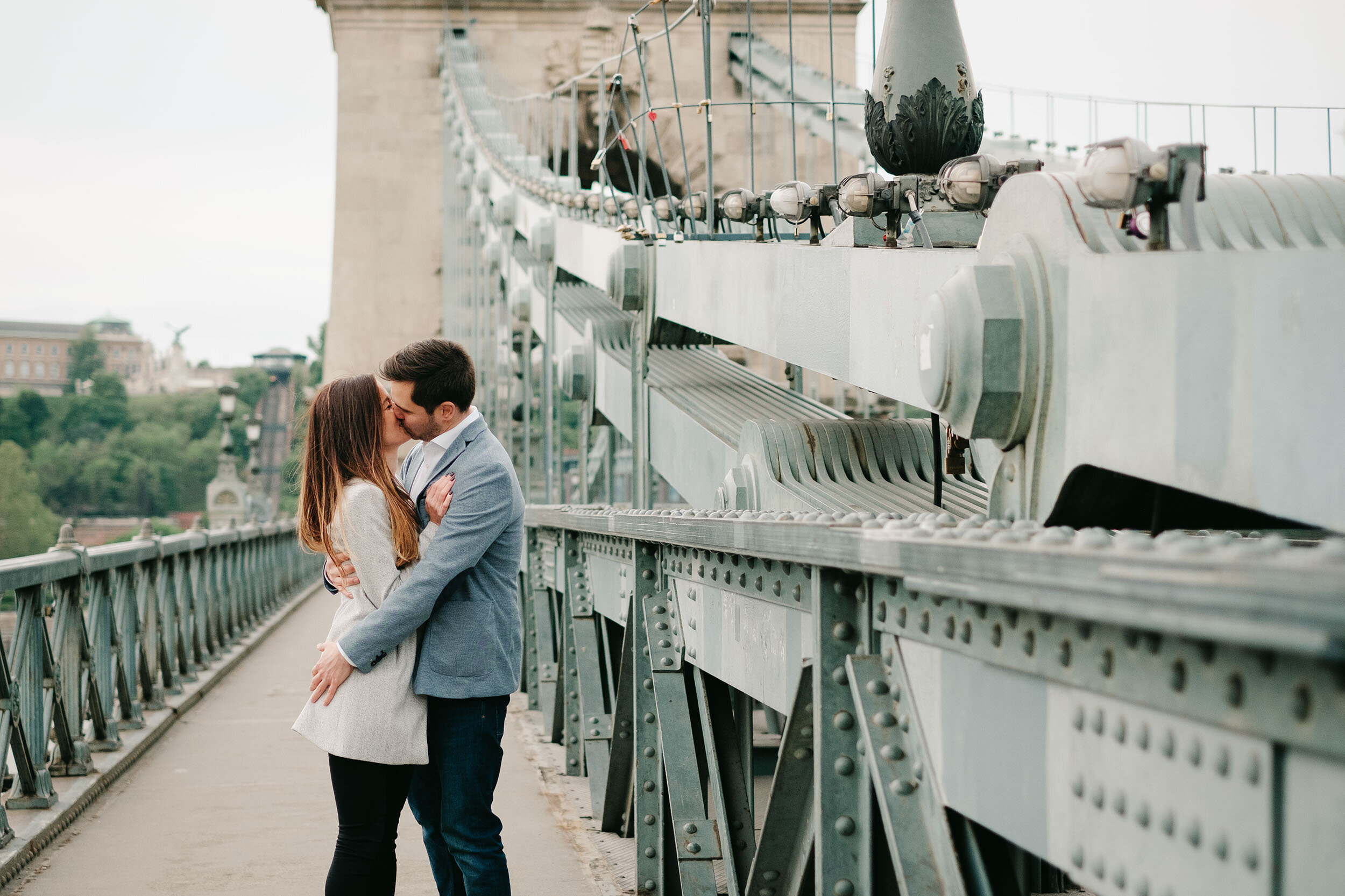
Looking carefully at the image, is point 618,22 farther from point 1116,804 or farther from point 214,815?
point 1116,804

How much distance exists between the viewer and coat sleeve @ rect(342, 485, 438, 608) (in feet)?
10.4

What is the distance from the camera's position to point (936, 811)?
2.15 meters

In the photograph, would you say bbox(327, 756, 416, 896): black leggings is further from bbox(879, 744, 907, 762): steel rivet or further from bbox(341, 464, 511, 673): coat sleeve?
bbox(879, 744, 907, 762): steel rivet

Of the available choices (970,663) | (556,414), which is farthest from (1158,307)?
(556,414)

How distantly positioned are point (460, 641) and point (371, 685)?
231mm

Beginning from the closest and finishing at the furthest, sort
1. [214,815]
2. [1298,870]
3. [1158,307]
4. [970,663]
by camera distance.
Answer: [1298,870]
[970,663]
[1158,307]
[214,815]

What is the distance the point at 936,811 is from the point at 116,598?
6320 millimetres

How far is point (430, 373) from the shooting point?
11.1 ft

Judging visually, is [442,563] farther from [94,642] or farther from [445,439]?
[94,642]

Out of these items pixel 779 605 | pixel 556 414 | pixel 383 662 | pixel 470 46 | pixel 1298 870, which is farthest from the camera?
pixel 470 46

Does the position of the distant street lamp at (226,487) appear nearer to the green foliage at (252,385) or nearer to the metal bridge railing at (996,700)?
the metal bridge railing at (996,700)

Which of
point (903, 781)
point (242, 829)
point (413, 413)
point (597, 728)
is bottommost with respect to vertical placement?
point (242, 829)

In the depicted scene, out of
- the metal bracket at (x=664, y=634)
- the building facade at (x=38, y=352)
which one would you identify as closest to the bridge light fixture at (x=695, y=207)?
the metal bracket at (x=664, y=634)

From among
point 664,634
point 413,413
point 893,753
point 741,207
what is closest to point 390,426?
point 413,413
